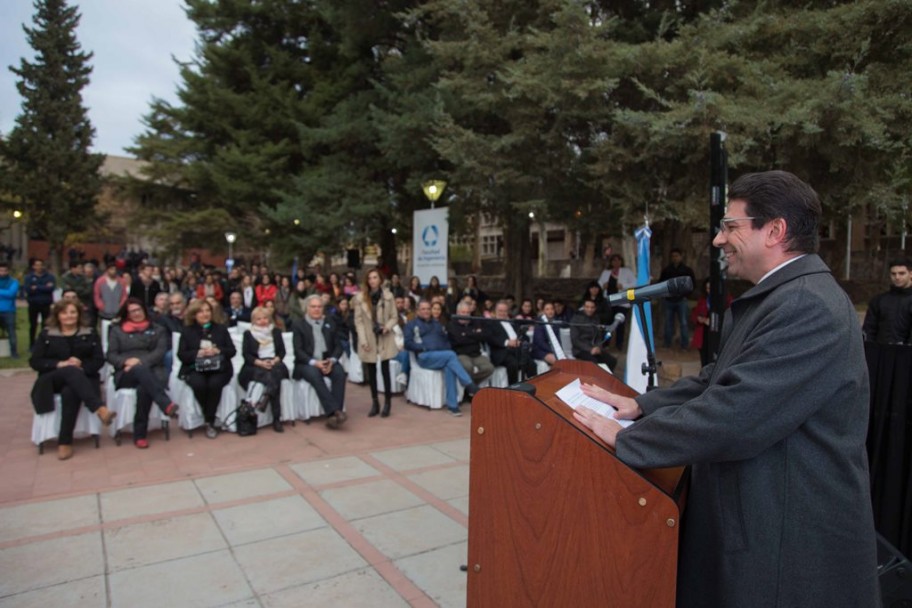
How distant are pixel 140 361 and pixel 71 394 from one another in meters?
0.68

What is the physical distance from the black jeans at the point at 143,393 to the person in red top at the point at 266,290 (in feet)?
20.3

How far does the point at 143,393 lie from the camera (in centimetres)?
570

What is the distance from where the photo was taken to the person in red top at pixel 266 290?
1212cm

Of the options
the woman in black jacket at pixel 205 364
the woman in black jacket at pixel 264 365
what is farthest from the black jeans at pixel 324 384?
the woman in black jacket at pixel 205 364

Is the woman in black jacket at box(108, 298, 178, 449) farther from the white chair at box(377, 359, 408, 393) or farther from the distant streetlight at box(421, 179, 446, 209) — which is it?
the distant streetlight at box(421, 179, 446, 209)

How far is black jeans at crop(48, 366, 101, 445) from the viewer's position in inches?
208

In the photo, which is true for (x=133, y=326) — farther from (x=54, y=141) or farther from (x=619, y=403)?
(x=54, y=141)

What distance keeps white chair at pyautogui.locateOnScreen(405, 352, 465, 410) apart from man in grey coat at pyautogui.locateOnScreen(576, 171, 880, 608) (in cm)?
605

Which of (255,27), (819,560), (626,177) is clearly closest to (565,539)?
(819,560)

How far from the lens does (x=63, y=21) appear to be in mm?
36500

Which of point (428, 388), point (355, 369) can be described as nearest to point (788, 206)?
point (428, 388)

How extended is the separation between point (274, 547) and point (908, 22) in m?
8.36

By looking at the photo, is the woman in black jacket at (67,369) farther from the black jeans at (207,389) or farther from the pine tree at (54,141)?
the pine tree at (54,141)

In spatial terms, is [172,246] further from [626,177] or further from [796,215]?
[796,215]
